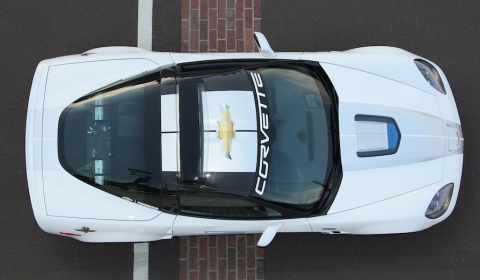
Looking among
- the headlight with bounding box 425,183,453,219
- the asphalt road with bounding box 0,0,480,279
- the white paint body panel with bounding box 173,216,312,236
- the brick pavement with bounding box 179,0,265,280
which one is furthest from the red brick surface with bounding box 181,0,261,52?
the headlight with bounding box 425,183,453,219

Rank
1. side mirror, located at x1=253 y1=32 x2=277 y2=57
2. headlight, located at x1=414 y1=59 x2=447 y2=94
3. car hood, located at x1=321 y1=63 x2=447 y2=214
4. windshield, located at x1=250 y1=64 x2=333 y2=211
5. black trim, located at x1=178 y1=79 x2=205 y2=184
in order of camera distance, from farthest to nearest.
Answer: headlight, located at x1=414 y1=59 x2=447 y2=94, side mirror, located at x1=253 y1=32 x2=277 y2=57, car hood, located at x1=321 y1=63 x2=447 y2=214, windshield, located at x1=250 y1=64 x2=333 y2=211, black trim, located at x1=178 y1=79 x2=205 y2=184

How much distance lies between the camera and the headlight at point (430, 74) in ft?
13.2

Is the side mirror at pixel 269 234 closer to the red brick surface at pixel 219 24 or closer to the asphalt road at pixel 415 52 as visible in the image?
the asphalt road at pixel 415 52

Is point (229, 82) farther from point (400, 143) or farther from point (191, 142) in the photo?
point (400, 143)

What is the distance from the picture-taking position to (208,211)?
343 cm

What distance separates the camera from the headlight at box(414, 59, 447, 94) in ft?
13.2

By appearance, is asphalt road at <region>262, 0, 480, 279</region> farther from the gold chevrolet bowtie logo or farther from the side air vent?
the gold chevrolet bowtie logo

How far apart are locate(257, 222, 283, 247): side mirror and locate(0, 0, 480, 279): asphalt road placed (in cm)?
102

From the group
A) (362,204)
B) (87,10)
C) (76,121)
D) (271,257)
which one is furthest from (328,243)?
(87,10)

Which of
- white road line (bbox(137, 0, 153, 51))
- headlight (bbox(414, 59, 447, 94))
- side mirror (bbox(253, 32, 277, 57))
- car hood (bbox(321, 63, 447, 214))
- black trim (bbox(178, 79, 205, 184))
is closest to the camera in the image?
black trim (bbox(178, 79, 205, 184))

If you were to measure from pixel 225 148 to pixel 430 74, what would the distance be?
7.42ft

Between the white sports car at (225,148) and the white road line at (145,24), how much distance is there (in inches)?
40.0

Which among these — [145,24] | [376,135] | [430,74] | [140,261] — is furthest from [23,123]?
[430,74]

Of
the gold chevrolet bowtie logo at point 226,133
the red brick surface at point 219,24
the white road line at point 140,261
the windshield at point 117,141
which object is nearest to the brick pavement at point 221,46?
the red brick surface at point 219,24
